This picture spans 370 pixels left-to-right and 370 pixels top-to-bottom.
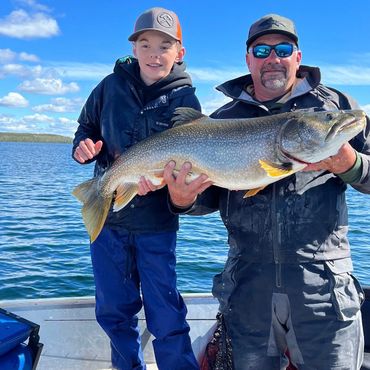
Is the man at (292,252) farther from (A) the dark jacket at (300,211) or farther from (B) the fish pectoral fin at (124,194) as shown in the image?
(B) the fish pectoral fin at (124,194)

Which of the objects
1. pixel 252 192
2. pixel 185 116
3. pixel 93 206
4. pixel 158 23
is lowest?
pixel 93 206

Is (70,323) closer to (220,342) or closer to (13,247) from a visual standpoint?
(220,342)

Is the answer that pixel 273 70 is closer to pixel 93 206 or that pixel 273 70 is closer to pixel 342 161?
pixel 342 161

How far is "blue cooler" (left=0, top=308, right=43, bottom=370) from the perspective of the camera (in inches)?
145

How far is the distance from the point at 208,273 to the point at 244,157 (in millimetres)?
7944

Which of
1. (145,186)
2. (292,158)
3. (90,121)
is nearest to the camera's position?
(292,158)

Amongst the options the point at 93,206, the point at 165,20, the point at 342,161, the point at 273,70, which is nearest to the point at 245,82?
the point at 273,70

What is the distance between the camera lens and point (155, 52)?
4328 mm

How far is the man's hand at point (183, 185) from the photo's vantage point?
12.5 ft

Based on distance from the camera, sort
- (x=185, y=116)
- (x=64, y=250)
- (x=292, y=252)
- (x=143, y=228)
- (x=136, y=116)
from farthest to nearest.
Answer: (x=64, y=250) → (x=136, y=116) → (x=143, y=228) → (x=185, y=116) → (x=292, y=252)

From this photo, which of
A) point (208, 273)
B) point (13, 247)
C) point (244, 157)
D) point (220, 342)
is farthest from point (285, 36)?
point (13, 247)

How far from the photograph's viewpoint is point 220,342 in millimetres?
3818

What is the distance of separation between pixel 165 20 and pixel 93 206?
67.5 inches

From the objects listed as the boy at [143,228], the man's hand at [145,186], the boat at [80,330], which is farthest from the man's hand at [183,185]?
the boat at [80,330]
